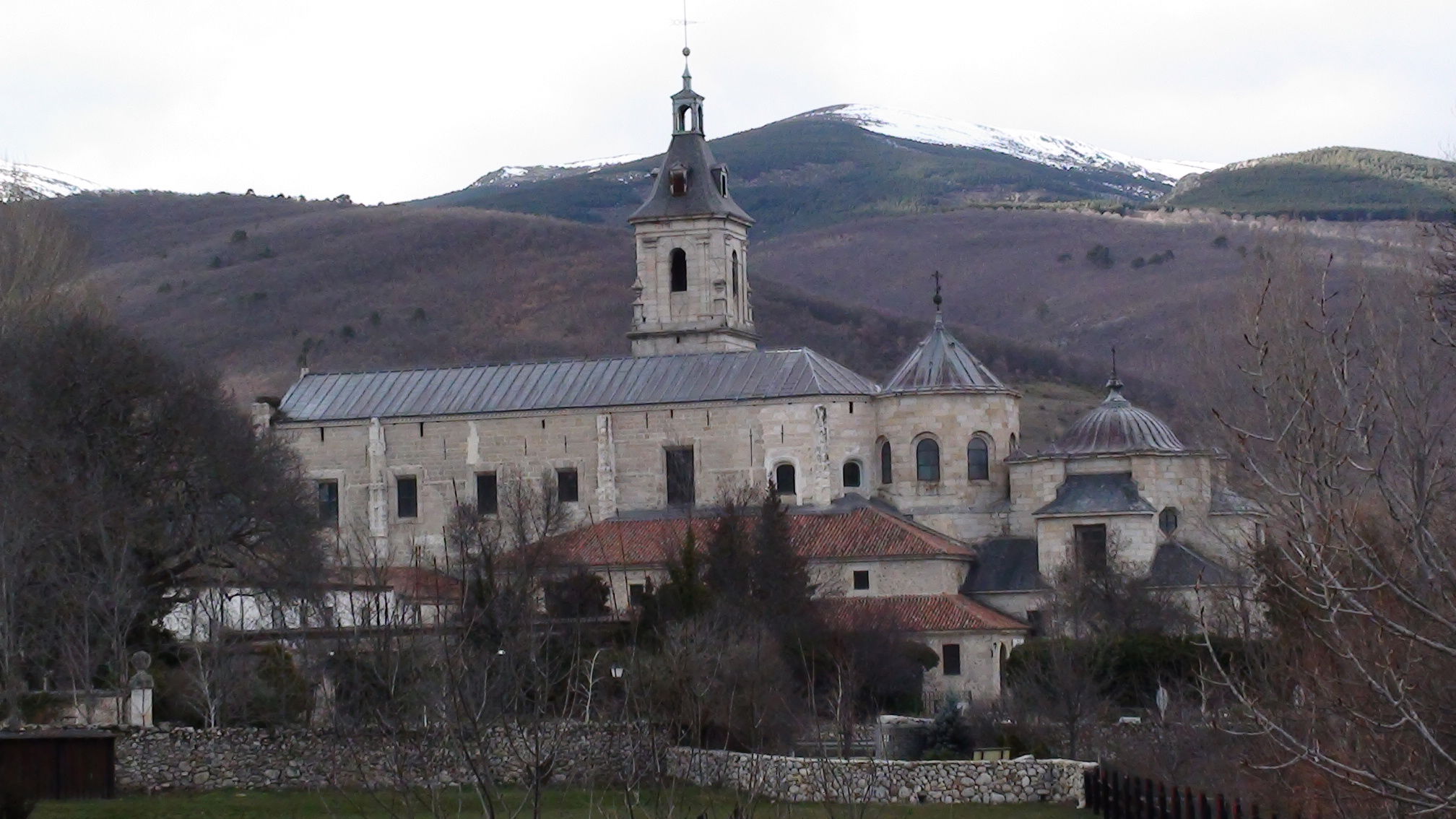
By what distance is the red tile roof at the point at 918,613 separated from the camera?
50.1 meters

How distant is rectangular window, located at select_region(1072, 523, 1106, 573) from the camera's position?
175ft

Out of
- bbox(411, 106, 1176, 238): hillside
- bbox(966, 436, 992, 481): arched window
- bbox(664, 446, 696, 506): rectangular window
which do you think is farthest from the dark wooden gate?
bbox(411, 106, 1176, 238): hillside

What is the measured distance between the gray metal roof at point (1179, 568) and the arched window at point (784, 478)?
9.17 meters

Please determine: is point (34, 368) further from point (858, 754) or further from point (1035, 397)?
point (1035, 397)

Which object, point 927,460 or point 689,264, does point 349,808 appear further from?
point 689,264

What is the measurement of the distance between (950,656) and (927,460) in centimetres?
768

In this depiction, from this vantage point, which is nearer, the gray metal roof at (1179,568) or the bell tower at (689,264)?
the gray metal roof at (1179,568)

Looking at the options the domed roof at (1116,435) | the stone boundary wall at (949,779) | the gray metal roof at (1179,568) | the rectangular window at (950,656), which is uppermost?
the domed roof at (1116,435)

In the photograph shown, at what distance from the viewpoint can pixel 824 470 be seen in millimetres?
56844

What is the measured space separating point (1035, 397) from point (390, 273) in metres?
39.7

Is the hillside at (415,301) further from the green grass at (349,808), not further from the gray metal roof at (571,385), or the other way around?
the green grass at (349,808)

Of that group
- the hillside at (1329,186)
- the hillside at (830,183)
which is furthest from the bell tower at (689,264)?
the hillside at (830,183)

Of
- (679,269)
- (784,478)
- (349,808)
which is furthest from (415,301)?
(349,808)

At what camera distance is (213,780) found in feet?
104
